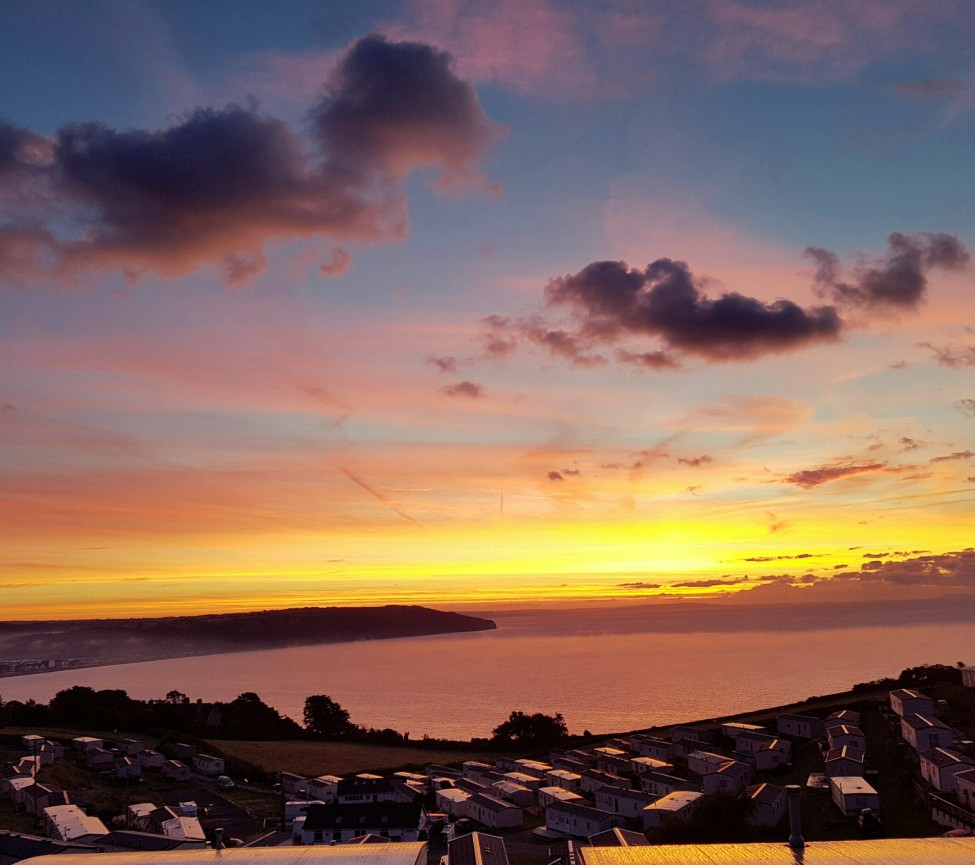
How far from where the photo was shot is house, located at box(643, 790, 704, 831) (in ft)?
110

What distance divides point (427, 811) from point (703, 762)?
15.6 meters

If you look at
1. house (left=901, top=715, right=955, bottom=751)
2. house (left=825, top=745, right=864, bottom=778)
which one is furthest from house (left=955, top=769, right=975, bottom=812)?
house (left=901, top=715, right=955, bottom=751)

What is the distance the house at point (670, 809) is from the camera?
110ft

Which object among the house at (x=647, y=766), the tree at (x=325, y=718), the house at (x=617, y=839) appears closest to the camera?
the house at (x=617, y=839)

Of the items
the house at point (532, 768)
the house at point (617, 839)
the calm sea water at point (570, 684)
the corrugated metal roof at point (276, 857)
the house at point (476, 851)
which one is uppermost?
the corrugated metal roof at point (276, 857)

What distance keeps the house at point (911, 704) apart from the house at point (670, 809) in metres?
20.1

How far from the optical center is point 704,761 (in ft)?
144

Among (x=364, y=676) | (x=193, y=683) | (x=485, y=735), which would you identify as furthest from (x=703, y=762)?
(x=193, y=683)

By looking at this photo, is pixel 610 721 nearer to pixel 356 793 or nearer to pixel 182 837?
pixel 356 793

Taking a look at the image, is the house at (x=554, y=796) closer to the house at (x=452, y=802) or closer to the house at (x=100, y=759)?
the house at (x=452, y=802)

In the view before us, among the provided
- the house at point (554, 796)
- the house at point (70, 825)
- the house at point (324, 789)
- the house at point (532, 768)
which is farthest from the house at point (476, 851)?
the house at point (532, 768)

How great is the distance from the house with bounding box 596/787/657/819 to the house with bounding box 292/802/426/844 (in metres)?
8.82

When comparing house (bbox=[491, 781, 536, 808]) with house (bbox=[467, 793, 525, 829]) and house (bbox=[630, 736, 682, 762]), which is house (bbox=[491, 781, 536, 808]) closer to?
house (bbox=[467, 793, 525, 829])

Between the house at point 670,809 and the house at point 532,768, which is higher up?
the house at point 670,809
